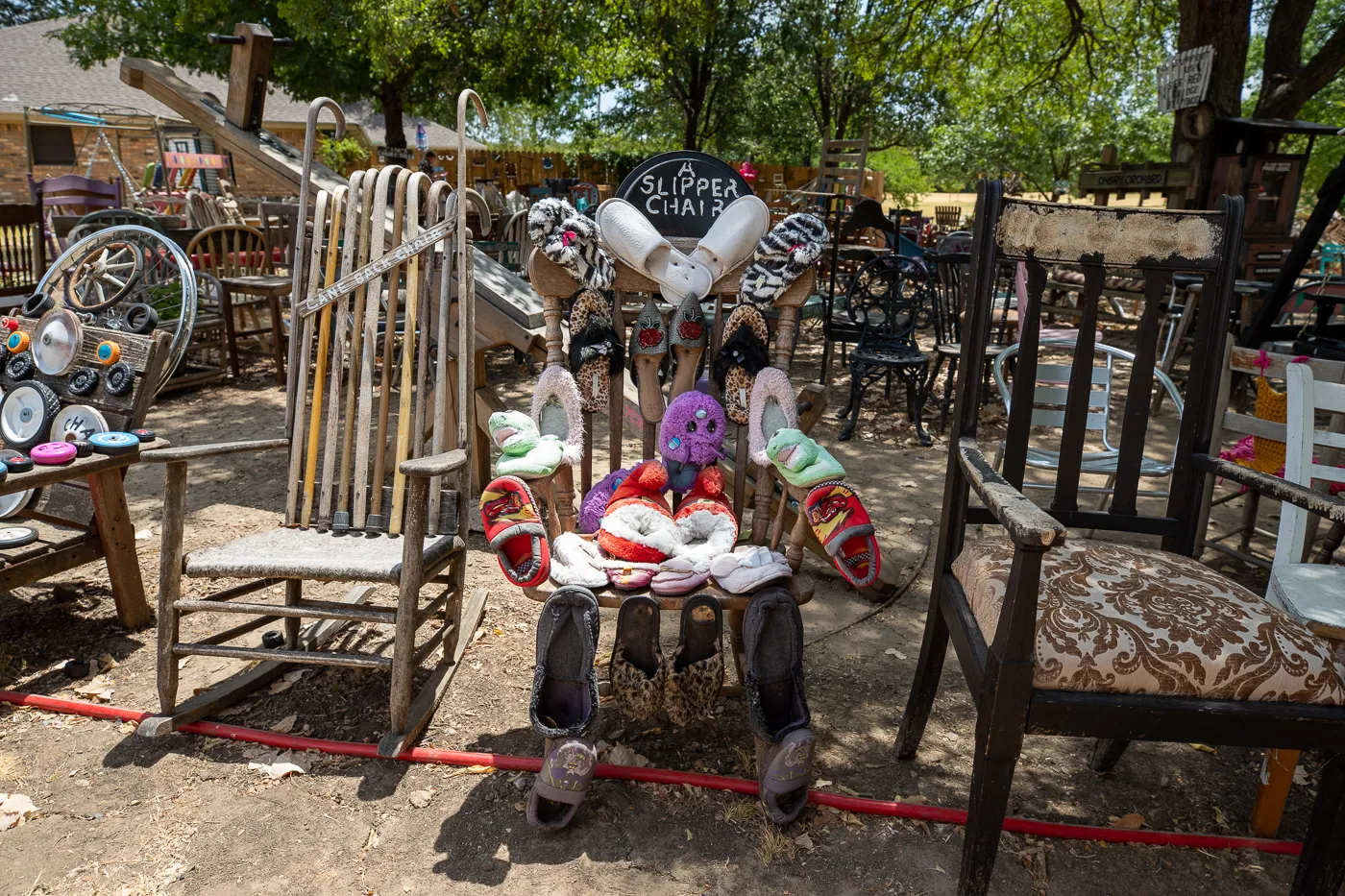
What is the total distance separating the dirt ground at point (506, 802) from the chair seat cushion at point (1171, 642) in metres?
0.64

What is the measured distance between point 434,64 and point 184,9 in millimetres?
3389

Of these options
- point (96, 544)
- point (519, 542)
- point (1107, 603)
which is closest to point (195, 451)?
point (96, 544)

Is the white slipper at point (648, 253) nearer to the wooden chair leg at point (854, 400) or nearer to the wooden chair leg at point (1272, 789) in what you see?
the wooden chair leg at point (1272, 789)

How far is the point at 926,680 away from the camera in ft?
7.66

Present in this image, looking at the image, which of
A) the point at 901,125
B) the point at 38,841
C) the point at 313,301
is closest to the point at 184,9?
the point at 313,301

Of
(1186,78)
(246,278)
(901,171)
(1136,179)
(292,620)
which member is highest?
(901,171)

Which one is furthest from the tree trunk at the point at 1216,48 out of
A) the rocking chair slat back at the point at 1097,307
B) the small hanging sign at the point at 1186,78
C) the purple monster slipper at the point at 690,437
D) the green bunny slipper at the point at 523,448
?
the green bunny slipper at the point at 523,448

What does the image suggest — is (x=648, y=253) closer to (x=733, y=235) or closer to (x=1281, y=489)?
(x=733, y=235)

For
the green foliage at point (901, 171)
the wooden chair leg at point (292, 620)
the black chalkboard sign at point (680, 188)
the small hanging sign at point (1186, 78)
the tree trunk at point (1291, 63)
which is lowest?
the wooden chair leg at point (292, 620)

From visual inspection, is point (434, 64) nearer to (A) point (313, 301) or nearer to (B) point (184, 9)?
(B) point (184, 9)

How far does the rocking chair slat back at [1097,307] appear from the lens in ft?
6.87

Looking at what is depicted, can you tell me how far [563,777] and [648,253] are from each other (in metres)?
1.52

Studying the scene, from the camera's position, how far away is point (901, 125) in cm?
2309

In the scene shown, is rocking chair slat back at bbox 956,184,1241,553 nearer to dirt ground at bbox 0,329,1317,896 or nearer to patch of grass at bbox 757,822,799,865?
dirt ground at bbox 0,329,1317,896
